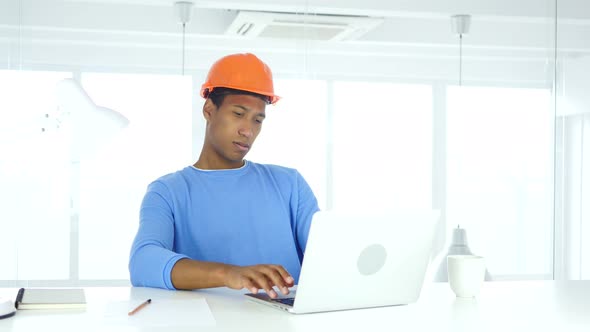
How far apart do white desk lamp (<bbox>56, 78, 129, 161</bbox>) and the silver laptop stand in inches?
65.5

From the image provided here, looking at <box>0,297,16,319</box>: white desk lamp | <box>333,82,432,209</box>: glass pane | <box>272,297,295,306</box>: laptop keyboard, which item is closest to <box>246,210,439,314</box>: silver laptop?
<box>272,297,295,306</box>: laptop keyboard

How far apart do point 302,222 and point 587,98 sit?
2.69m

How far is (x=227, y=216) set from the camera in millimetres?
2537

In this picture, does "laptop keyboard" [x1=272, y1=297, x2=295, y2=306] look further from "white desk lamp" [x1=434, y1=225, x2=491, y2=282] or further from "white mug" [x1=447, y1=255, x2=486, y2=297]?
"white desk lamp" [x1=434, y1=225, x2=491, y2=282]

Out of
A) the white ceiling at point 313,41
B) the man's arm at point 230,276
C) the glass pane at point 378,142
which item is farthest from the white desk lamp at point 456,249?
the man's arm at point 230,276

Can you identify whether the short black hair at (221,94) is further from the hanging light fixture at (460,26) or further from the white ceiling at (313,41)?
the hanging light fixture at (460,26)

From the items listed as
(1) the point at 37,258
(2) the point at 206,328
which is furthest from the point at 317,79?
(2) the point at 206,328

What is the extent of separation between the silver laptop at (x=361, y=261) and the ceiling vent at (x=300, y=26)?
2.63m

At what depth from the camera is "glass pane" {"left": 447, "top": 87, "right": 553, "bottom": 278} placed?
4.69m

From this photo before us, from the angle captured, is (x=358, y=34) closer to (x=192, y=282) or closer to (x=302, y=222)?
(x=302, y=222)

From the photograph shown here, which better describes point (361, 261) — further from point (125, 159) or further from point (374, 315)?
point (125, 159)

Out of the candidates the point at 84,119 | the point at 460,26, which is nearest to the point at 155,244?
the point at 84,119

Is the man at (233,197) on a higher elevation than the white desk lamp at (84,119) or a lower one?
lower

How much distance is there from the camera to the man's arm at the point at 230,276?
1.85 meters
